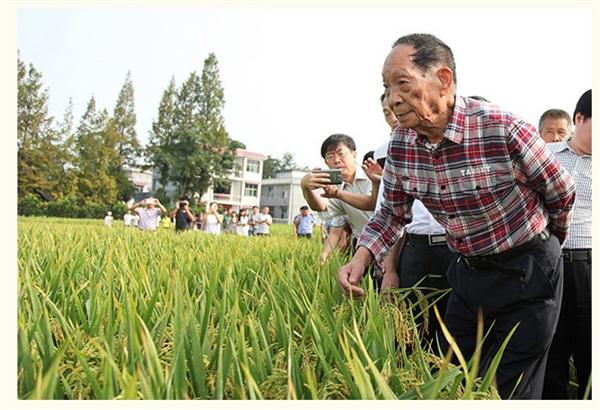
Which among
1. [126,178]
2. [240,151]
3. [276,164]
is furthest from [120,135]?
[276,164]

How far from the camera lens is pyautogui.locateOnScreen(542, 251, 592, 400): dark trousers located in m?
1.81

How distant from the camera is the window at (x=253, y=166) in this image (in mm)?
50969

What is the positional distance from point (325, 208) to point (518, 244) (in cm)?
132


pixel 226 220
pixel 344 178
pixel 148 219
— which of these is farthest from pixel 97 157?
pixel 344 178

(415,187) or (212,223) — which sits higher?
(415,187)

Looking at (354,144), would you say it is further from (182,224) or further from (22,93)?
(22,93)

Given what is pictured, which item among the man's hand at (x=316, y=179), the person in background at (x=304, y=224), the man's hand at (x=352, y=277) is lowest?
the person in background at (x=304, y=224)

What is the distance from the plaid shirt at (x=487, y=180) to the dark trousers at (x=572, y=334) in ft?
0.97

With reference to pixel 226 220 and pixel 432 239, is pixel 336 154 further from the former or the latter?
pixel 226 220

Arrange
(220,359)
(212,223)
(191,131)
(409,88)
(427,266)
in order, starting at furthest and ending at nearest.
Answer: (191,131)
(212,223)
(427,266)
(409,88)
(220,359)

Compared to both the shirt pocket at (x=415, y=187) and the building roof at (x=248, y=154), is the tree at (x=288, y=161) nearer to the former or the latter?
the building roof at (x=248, y=154)

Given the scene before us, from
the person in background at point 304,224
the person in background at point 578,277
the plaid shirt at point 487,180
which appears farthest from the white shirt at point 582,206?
the person in background at point 304,224

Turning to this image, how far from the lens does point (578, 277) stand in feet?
5.99

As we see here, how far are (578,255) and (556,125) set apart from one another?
80 cm
